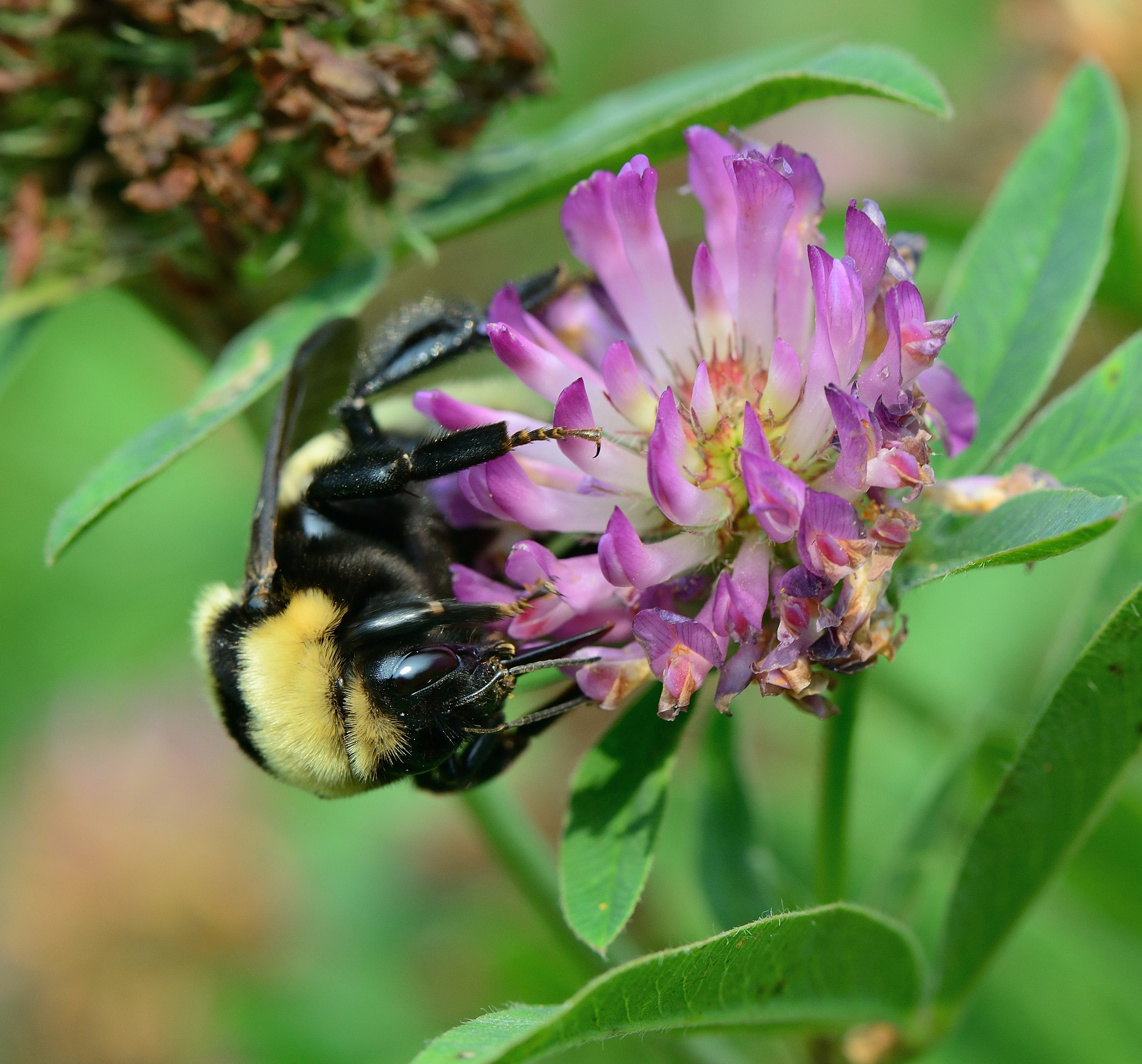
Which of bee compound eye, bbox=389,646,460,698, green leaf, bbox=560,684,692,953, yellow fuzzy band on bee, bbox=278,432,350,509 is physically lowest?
green leaf, bbox=560,684,692,953

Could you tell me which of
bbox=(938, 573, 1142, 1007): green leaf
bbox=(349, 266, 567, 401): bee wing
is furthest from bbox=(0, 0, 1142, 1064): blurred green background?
bbox=(349, 266, 567, 401): bee wing

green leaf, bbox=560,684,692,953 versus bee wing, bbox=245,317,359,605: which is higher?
bee wing, bbox=245,317,359,605

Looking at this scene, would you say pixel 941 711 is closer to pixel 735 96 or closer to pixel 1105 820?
pixel 1105 820

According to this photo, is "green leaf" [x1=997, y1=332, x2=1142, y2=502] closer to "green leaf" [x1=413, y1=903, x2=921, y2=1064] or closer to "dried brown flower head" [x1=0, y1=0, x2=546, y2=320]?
"green leaf" [x1=413, y1=903, x2=921, y2=1064]

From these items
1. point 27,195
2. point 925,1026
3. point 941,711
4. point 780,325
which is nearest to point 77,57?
point 27,195

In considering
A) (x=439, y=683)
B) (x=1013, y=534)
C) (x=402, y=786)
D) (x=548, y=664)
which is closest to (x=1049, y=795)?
(x=1013, y=534)
